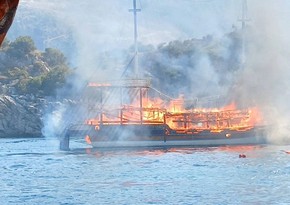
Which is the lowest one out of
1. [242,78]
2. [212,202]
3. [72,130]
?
[212,202]

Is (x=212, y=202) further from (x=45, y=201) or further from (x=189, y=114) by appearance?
(x=189, y=114)

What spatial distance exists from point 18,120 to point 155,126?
7334cm

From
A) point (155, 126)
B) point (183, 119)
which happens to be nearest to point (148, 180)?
point (155, 126)

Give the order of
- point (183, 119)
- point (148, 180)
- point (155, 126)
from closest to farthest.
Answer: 1. point (148, 180)
2. point (155, 126)
3. point (183, 119)

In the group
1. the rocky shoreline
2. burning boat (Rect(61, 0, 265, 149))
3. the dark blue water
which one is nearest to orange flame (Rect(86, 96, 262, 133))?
burning boat (Rect(61, 0, 265, 149))

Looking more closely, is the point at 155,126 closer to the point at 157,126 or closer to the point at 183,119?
the point at 157,126

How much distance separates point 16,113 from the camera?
563ft

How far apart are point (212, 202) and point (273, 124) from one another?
77.0 m

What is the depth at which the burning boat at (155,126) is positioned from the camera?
10450cm

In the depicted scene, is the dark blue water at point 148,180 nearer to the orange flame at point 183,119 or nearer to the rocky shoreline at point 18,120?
the orange flame at point 183,119

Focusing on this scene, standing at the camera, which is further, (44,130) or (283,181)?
(44,130)

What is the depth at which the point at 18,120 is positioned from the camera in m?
172

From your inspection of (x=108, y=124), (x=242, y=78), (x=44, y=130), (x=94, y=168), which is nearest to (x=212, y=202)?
(x=94, y=168)

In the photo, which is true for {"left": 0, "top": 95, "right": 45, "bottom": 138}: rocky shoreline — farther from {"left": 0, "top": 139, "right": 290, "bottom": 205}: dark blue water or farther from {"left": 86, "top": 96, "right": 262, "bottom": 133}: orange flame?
{"left": 0, "top": 139, "right": 290, "bottom": 205}: dark blue water
